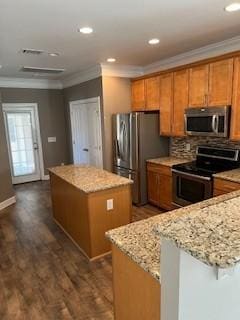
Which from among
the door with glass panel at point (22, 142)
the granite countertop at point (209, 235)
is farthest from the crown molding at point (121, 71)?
the granite countertop at point (209, 235)

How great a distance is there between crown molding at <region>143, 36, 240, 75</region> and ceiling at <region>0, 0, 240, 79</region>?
0.45 feet

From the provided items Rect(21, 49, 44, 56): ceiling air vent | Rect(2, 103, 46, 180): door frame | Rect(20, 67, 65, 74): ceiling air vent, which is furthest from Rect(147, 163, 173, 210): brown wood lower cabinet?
Rect(2, 103, 46, 180): door frame

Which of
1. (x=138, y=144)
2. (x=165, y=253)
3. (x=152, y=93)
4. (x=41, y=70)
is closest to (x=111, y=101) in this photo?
(x=152, y=93)

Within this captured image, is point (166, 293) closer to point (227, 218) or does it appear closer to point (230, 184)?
point (227, 218)

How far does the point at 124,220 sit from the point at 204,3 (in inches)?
96.0

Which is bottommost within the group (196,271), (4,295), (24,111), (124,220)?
(4,295)

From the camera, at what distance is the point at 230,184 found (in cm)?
296

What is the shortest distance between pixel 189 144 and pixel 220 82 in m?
1.29

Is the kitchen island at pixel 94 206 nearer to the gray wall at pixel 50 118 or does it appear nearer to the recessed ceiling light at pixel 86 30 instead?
the recessed ceiling light at pixel 86 30

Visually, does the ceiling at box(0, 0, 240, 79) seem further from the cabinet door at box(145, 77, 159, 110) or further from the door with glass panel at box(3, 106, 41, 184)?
the door with glass panel at box(3, 106, 41, 184)

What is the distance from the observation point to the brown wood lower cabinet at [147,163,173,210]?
399cm

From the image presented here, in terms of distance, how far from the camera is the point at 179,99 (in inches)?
155

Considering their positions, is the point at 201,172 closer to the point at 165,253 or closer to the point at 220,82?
the point at 220,82

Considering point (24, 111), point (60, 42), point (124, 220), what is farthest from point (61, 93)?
point (124, 220)
